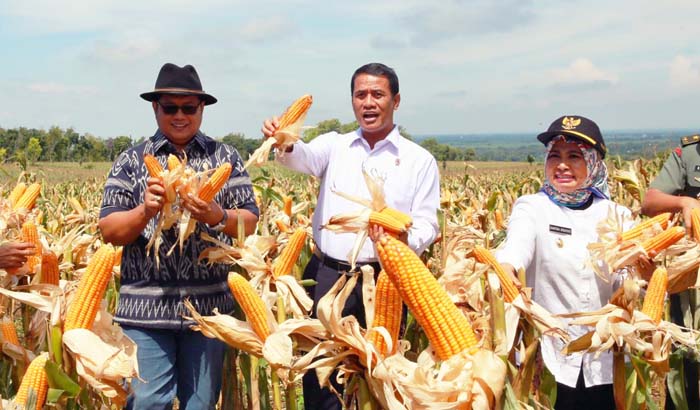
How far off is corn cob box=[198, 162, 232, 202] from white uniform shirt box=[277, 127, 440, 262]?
65 centimetres

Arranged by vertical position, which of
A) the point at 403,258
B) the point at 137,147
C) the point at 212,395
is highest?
the point at 137,147

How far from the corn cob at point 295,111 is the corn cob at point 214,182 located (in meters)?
0.57

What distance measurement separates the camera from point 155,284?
3578 mm

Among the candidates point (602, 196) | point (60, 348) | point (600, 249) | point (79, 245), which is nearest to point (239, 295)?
point (60, 348)

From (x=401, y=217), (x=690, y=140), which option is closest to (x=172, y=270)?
(x=401, y=217)

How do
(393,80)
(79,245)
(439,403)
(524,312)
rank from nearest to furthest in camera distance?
(439,403) → (524,312) → (393,80) → (79,245)

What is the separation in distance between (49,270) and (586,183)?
9.00 feet

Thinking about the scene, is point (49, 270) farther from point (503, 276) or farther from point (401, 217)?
point (503, 276)

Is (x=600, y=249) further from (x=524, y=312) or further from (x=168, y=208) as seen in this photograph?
(x=168, y=208)

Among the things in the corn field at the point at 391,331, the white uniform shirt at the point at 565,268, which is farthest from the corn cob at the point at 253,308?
the white uniform shirt at the point at 565,268

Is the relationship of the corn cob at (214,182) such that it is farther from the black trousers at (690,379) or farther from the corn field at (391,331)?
the black trousers at (690,379)

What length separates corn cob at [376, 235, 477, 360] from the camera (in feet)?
7.36

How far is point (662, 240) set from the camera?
127 inches

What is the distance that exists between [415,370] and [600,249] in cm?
151
